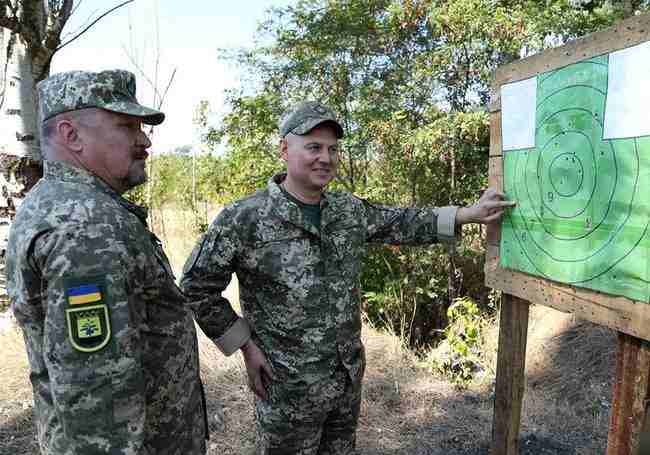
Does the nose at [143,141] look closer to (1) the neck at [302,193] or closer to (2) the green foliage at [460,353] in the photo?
(1) the neck at [302,193]

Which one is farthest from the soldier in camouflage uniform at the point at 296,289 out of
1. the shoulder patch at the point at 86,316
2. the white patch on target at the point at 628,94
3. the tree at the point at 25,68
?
the tree at the point at 25,68

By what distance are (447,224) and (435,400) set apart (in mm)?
1992

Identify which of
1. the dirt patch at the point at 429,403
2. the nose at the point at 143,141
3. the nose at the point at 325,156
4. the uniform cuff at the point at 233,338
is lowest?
the dirt patch at the point at 429,403

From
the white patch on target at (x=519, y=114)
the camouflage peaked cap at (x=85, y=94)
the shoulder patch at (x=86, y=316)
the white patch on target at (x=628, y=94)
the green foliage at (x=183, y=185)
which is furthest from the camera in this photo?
the green foliage at (x=183, y=185)

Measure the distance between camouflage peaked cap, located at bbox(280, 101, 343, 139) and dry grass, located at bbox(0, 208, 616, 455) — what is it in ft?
6.63

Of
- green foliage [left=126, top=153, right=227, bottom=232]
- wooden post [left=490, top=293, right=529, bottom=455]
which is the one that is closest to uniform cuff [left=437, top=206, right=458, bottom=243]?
wooden post [left=490, top=293, right=529, bottom=455]

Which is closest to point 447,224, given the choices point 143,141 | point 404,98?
point 143,141

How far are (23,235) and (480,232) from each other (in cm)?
473

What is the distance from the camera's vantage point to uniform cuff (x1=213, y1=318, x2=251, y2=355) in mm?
1998

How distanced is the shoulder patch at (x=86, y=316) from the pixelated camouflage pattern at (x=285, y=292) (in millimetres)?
833

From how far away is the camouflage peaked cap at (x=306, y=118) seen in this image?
1979 mm

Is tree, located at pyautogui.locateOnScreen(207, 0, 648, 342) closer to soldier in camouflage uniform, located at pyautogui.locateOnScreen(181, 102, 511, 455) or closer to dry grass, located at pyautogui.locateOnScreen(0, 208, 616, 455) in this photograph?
dry grass, located at pyautogui.locateOnScreen(0, 208, 616, 455)

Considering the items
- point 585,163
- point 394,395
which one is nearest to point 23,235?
point 585,163

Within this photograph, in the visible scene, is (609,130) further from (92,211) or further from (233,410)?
(233,410)
